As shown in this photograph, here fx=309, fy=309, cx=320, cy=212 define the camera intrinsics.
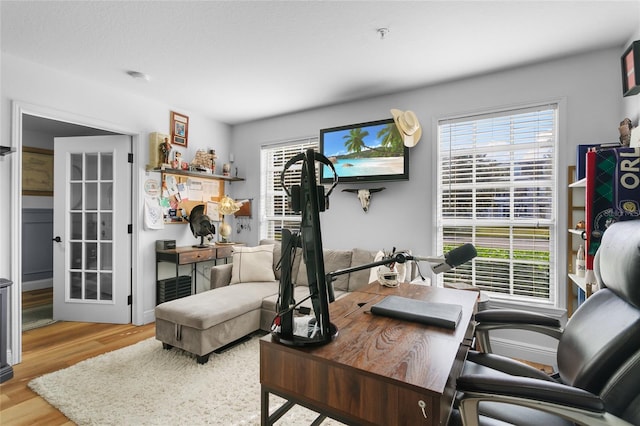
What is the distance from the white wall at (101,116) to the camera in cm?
256

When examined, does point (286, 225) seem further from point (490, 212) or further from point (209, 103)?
point (490, 212)

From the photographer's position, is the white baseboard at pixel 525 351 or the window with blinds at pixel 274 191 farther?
the window with blinds at pixel 274 191

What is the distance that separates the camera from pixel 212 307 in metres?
2.67

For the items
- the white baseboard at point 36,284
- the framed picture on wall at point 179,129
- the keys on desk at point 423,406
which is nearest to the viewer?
the keys on desk at point 423,406

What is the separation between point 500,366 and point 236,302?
2152 mm

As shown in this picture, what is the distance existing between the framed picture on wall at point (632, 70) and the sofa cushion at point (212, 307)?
310cm

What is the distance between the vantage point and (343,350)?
3.23 ft

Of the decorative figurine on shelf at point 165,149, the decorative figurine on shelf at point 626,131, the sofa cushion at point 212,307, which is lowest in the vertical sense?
the sofa cushion at point 212,307

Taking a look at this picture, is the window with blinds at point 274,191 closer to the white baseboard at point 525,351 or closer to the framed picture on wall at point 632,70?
the white baseboard at point 525,351

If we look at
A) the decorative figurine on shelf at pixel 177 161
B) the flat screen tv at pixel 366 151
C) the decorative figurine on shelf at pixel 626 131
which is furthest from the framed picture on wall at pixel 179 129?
the decorative figurine on shelf at pixel 626 131

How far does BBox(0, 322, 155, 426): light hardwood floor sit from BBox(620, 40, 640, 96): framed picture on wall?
380 centimetres

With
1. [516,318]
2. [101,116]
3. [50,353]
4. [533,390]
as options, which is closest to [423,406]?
[533,390]

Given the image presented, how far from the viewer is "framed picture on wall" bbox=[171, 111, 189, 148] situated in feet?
12.6

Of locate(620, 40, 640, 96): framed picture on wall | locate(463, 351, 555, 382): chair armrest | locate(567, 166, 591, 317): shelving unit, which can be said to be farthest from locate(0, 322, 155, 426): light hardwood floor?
locate(620, 40, 640, 96): framed picture on wall
